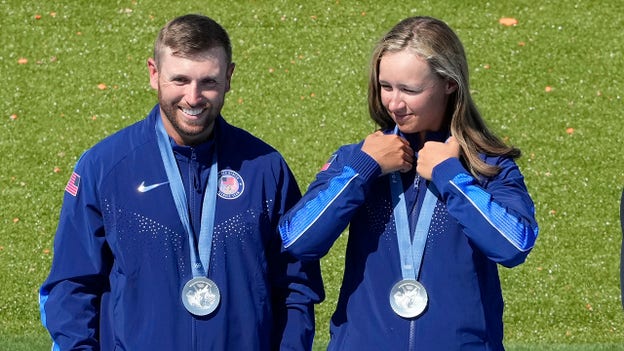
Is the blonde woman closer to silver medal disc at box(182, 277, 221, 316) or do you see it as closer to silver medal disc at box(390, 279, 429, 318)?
silver medal disc at box(390, 279, 429, 318)

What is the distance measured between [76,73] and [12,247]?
8.02ft

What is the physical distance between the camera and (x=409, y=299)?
13.8 ft

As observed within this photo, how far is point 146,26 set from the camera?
1230cm

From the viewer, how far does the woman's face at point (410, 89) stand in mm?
4320

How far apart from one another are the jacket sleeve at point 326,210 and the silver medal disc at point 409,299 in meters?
0.29

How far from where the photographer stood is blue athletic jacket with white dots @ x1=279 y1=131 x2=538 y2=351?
4.15 meters

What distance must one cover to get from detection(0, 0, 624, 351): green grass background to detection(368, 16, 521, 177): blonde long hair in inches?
181

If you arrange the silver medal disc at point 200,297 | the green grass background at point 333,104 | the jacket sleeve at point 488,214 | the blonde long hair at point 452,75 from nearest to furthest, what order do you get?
the jacket sleeve at point 488,214
the silver medal disc at point 200,297
the blonde long hair at point 452,75
the green grass background at point 333,104

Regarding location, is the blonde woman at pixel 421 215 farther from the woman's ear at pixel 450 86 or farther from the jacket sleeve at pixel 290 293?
the jacket sleeve at pixel 290 293

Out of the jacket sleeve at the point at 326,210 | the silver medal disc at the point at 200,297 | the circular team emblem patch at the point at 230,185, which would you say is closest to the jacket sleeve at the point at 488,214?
the jacket sleeve at the point at 326,210

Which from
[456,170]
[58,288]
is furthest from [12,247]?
[456,170]

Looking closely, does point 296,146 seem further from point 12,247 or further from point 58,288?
point 58,288

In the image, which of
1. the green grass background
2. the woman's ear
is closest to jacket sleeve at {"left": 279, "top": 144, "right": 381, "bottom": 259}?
the woman's ear

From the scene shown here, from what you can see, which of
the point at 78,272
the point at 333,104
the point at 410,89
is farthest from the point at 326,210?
the point at 333,104
